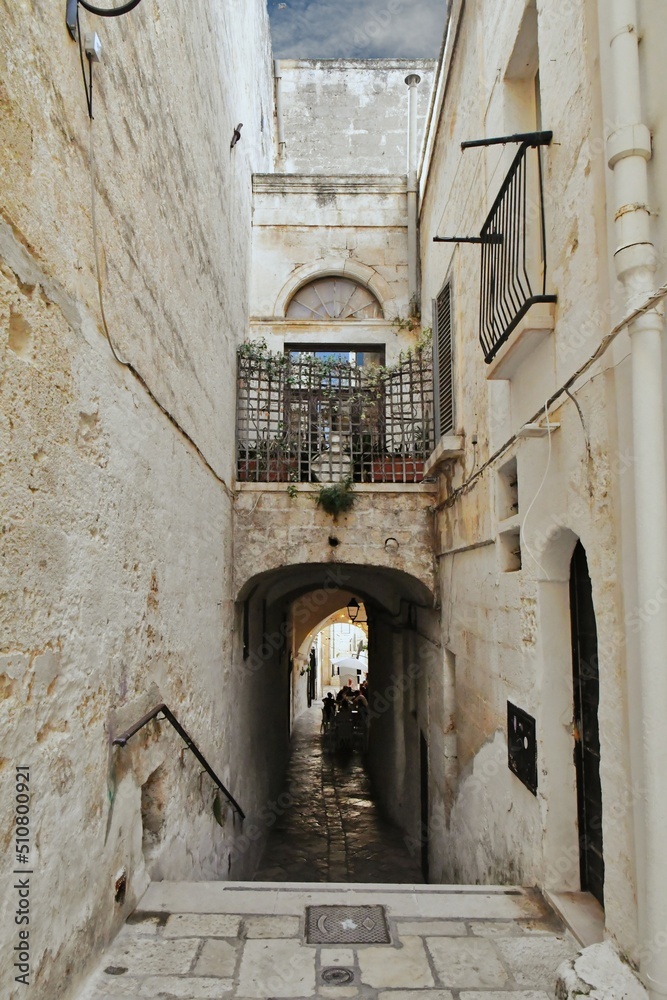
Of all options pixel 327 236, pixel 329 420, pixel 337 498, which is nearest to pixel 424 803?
pixel 337 498

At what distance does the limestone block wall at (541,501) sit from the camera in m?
2.85

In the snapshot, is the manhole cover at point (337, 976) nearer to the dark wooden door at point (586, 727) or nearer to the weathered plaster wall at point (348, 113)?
the dark wooden door at point (586, 727)

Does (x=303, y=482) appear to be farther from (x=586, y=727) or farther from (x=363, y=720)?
(x=363, y=720)

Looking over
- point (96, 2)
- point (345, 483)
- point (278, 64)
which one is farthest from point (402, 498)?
point (278, 64)

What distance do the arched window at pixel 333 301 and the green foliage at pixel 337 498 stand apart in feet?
13.7

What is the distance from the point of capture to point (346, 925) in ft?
10.8

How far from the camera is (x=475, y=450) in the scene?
17.9ft

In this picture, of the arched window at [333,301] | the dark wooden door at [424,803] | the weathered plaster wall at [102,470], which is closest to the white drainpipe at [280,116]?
the arched window at [333,301]

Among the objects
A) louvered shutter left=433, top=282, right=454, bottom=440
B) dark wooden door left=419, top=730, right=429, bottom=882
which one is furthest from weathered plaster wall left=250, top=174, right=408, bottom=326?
dark wooden door left=419, top=730, right=429, bottom=882

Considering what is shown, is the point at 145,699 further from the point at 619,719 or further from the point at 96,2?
the point at 96,2

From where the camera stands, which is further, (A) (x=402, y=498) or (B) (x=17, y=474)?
(A) (x=402, y=498)

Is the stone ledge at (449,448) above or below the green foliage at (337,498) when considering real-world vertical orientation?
above

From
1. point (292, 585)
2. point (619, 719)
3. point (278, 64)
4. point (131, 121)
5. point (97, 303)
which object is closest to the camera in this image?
point (619, 719)

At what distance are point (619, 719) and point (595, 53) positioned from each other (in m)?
3.14
